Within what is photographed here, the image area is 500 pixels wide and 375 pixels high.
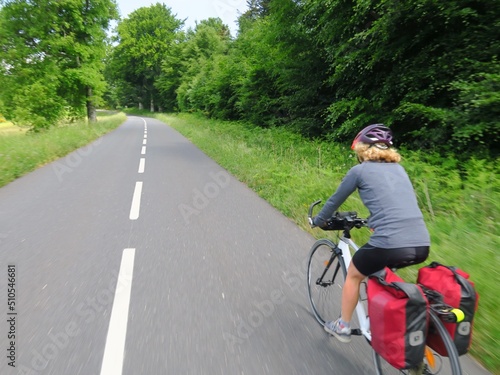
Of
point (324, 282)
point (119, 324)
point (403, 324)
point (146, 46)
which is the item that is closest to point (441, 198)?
point (324, 282)

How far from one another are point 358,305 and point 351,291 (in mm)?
161

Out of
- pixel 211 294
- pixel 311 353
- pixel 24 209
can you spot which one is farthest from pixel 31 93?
Answer: pixel 311 353

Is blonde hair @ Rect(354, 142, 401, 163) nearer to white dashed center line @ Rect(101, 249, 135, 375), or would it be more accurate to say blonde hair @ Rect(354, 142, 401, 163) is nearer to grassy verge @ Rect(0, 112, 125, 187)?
white dashed center line @ Rect(101, 249, 135, 375)

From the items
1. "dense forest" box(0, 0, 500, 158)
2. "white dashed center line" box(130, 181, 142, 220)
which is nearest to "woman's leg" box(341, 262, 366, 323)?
"white dashed center line" box(130, 181, 142, 220)

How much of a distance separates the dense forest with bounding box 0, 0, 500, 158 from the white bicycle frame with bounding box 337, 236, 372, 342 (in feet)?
13.7

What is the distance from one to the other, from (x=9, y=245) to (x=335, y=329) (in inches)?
185

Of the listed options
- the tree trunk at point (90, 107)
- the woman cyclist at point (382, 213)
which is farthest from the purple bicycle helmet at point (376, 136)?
the tree trunk at point (90, 107)

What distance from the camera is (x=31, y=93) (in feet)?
66.6

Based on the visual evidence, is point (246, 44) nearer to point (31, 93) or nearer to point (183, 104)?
point (31, 93)

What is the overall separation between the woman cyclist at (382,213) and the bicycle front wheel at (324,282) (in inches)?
25.1

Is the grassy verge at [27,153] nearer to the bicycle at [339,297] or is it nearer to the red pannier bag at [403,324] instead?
the bicycle at [339,297]

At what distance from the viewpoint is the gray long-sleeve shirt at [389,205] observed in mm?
2117

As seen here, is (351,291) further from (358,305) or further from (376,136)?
(376,136)

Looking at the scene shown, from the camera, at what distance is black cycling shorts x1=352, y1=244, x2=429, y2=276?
2.11 meters
